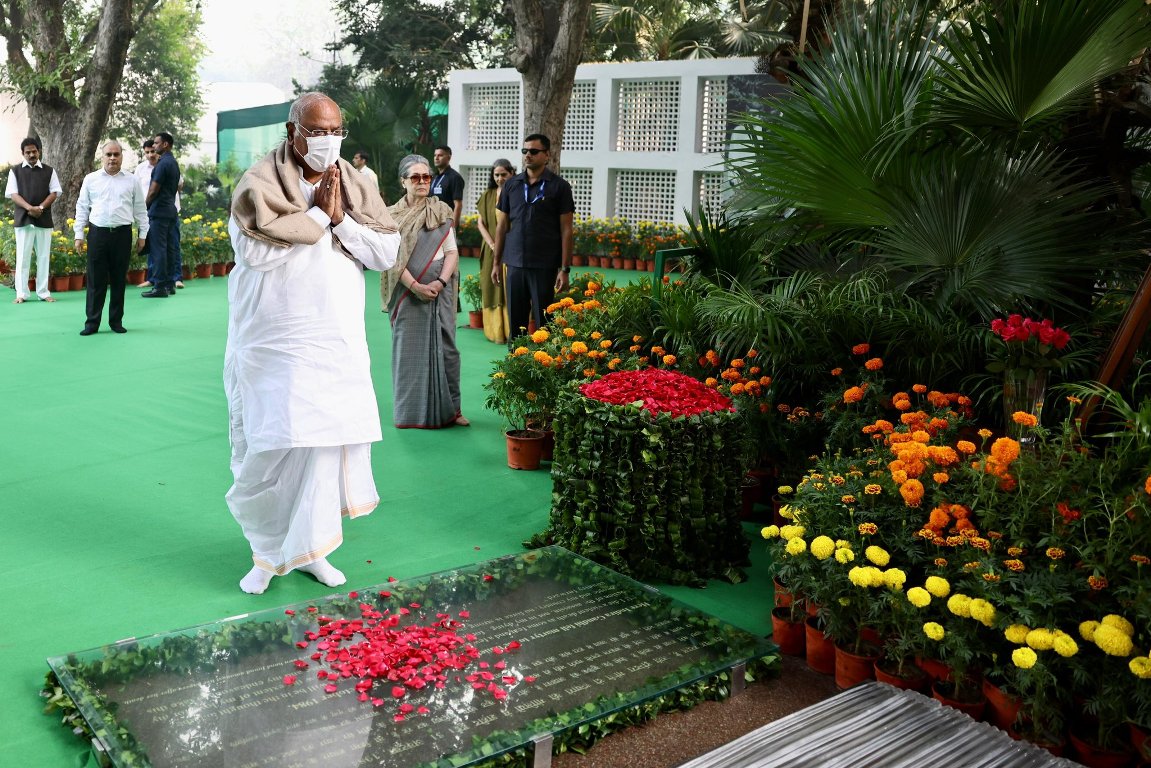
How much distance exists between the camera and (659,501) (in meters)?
4.43

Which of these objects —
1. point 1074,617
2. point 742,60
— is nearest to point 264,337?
point 1074,617

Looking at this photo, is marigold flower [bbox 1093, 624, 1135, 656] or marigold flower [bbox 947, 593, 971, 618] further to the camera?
marigold flower [bbox 947, 593, 971, 618]

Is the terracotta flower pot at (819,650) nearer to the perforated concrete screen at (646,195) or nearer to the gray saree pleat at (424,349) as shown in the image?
A: the gray saree pleat at (424,349)

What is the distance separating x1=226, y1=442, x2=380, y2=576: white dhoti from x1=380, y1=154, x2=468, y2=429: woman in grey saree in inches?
96.1

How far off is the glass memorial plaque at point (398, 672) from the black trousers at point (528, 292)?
461cm

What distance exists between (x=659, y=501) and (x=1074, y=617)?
1.76 meters

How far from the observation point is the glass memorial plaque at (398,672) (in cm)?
298

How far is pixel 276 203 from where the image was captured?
3.93 metres

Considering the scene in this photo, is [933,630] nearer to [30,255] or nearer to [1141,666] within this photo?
[1141,666]

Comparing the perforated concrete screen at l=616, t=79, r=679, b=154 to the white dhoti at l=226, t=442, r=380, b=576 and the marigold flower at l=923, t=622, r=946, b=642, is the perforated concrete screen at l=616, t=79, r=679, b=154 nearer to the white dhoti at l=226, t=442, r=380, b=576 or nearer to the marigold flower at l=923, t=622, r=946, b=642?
the white dhoti at l=226, t=442, r=380, b=576

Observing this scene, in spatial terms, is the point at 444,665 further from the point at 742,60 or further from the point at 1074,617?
the point at 742,60

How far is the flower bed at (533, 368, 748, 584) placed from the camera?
173 inches

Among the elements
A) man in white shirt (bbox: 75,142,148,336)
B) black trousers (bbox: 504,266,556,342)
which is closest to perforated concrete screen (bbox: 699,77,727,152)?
black trousers (bbox: 504,266,556,342)

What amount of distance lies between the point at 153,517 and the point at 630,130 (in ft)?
50.1
